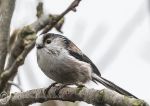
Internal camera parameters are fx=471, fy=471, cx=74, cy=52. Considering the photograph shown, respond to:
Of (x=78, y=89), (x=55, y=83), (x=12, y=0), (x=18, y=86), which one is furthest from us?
(x=12, y=0)

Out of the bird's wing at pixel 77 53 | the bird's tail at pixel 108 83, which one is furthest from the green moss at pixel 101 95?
the bird's wing at pixel 77 53

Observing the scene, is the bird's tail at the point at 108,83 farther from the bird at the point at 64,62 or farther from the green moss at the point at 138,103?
the green moss at the point at 138,103

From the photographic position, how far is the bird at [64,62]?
3.16 m

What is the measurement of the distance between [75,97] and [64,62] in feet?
2.71

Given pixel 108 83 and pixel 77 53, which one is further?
pixel 77 53

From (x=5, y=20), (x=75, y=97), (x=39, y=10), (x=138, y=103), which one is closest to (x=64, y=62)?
(x=5, y=20)

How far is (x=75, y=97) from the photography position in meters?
2.42

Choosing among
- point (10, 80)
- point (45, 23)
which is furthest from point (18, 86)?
point (45, 23)

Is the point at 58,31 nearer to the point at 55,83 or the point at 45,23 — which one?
the point at 45,23

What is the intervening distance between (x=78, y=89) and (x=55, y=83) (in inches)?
26.2

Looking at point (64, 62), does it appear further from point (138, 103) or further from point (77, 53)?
point (138, 103)

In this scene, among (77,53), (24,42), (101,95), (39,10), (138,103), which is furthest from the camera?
(39,10)

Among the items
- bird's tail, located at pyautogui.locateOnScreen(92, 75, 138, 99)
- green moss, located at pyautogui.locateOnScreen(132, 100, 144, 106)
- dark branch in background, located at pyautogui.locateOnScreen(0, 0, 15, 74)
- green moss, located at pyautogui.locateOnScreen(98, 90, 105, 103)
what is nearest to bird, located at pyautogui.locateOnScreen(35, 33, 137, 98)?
bird's tail, located at pyautogui.locateOnScreen(92, 75, 138, 99)

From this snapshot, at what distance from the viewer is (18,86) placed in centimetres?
327
